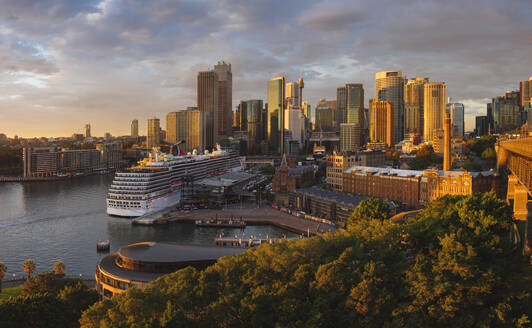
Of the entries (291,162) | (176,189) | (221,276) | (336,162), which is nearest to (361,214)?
(221,276)

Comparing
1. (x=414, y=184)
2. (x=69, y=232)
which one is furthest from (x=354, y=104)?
(x=69, y=232)

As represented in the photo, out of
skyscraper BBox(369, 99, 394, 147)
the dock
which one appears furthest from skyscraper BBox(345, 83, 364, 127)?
the dock

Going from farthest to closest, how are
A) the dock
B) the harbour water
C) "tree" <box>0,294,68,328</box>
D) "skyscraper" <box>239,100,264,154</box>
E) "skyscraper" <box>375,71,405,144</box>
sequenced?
"skyscraper" <box>239,100,264,154</box>
"skyscraper" <box>375,71,405,144</box>
the dock
the harbour water
"tree" <box>0,294,68,328</box>

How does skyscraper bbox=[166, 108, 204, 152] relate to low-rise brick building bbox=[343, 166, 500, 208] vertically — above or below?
above

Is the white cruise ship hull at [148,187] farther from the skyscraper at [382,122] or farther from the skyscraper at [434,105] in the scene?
the skyscraper at [434,105]

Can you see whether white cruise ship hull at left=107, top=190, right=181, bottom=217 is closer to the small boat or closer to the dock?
the dock

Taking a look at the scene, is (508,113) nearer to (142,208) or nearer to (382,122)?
(382,122)
